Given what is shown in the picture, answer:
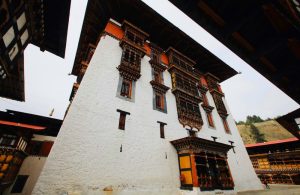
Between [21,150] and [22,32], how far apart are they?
392 inches

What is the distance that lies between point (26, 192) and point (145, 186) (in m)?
11.1

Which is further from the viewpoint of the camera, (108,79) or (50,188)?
(108,79)

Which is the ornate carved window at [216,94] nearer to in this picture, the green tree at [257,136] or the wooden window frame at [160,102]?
the wooden window frame at [160,102]

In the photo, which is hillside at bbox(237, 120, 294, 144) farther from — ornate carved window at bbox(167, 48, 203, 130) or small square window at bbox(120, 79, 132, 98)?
small square window at bbox(120, 79, 132, 98)

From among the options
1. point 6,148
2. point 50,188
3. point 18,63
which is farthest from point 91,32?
point 50,188

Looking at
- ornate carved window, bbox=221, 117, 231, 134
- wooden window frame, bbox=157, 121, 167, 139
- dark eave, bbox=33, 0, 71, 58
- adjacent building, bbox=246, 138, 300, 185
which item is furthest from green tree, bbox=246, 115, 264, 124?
dark eave, bbox=33, 0, 71, 58

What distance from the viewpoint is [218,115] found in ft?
64.4

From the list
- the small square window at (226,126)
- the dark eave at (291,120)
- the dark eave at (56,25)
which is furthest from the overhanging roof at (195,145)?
the dark eave at (56,25)

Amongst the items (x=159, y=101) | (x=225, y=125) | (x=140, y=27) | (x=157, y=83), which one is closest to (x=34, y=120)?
(x=159, y=101)

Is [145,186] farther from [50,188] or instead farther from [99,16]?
[99,16]

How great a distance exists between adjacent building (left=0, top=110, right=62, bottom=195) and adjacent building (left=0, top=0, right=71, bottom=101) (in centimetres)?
314

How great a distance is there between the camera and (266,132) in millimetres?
75000

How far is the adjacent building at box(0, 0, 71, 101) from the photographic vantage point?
5828 millimetres

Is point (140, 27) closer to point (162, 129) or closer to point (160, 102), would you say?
point (160, 102)
